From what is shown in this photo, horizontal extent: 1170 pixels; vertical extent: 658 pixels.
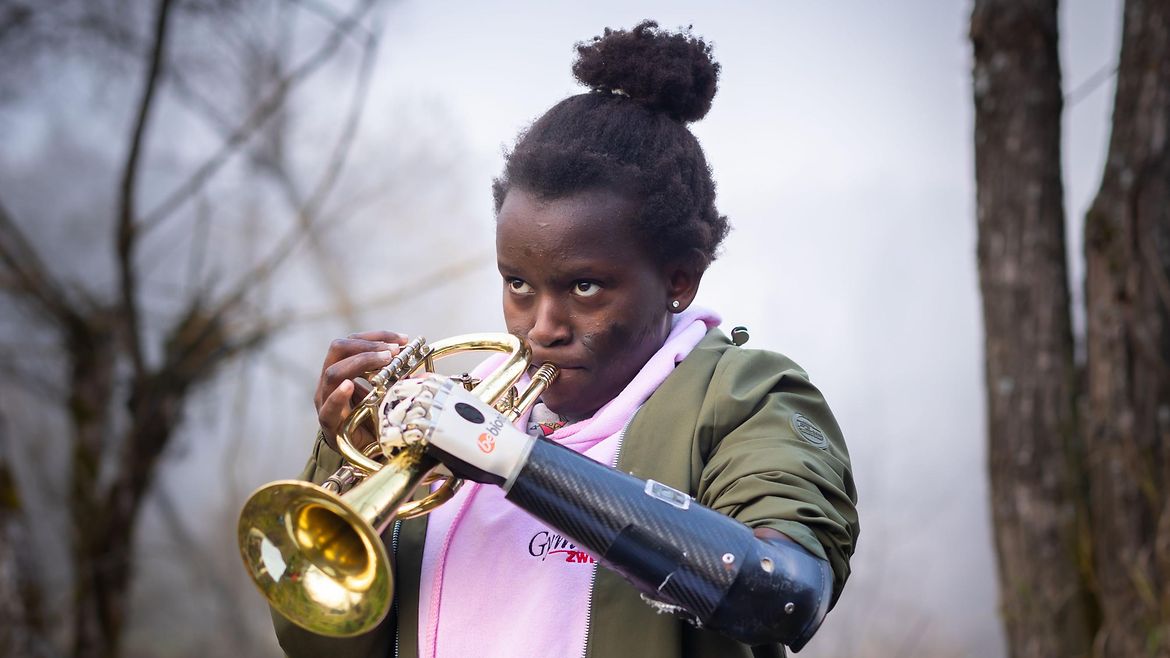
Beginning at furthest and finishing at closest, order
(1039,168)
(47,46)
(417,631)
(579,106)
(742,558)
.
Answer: (47,46) → (1039,168) → (579,106) → (417,631) → (742,558)

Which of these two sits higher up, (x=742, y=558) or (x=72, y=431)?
(x=742, y=558)

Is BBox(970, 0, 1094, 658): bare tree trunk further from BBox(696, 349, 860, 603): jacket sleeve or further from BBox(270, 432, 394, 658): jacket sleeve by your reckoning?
BBox(270, 432, 394, 658): jacket sleeve

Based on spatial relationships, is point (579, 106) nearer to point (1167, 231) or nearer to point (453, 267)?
point (1167, 231)

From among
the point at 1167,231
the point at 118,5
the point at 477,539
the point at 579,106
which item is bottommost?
the point at 477,539

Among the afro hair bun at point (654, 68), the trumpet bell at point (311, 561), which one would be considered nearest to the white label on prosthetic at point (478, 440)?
the trumpet bell at point (311, 561)

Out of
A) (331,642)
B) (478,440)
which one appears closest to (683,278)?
(478,440)

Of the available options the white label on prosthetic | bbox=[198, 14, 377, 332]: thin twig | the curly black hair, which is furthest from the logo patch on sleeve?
bbox=[198, 14, 377, 332]: thin twig

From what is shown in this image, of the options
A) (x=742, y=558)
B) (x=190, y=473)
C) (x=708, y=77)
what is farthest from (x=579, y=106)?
(x=190, y=473)

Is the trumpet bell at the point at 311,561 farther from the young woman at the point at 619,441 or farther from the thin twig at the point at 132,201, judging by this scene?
the thin twig at the point at 132,201

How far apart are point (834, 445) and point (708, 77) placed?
677 mm

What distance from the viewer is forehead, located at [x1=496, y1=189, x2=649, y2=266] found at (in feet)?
5.47

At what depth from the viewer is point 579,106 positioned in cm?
178

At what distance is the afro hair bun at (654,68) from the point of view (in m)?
1.77

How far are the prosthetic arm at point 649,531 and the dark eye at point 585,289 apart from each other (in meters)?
0.31
